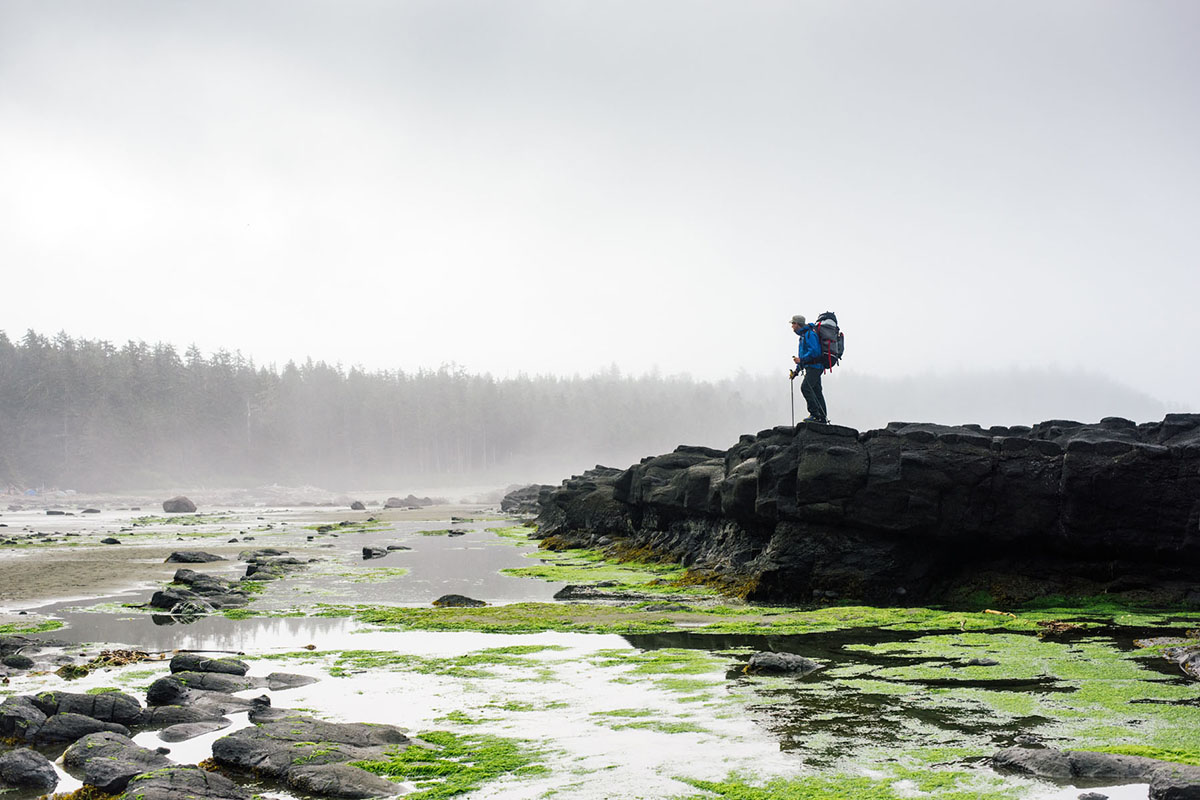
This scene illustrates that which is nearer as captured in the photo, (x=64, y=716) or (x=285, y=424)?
(x=64, y=716)

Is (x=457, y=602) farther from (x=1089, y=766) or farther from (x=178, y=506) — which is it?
(x=178, y=506)

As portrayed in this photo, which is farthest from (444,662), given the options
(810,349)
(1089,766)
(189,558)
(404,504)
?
(404,504)

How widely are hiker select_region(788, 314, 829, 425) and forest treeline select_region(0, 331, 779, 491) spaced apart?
4182 inches

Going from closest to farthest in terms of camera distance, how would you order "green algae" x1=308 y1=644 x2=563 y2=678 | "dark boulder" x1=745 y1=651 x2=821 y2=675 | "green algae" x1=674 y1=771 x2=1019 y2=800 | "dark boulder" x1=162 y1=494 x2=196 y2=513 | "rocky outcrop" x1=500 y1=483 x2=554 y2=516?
"green algae" x1=674 y1=771 x2=1019 y2=800, "dark boulder" x1=745 y1=651 x2=821 y2=675, "green algae" x1=308 y1=644 x2=563 y2=678, "rocky outcrop" x1=500 y1=483 x2=554 y2=516, "dark boulder" x1=162 y1=494 x2=196 y2=513

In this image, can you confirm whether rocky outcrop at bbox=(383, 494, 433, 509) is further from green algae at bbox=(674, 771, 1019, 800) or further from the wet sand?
green algae at bbox=(674, 771, 1019, 800)

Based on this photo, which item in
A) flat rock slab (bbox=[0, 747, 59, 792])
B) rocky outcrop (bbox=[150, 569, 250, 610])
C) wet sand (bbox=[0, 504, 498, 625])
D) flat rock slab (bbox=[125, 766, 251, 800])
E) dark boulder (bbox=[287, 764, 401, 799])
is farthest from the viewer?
wet sand (bbox=[0, 504, 498, 625])

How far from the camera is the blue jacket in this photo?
20.0 metres

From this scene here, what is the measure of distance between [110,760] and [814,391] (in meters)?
15.9

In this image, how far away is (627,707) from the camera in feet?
31.6

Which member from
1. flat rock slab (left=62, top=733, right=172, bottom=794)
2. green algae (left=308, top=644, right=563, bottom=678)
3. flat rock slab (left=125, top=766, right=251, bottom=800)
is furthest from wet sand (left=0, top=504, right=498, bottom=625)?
flat rock slab (left=125, top=766, right=251, bottom=800)

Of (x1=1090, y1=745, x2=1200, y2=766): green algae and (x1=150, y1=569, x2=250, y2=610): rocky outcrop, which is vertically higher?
(x1=1090, y1=745, x2=1200, y2=766): green algae

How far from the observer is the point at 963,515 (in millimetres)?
17375

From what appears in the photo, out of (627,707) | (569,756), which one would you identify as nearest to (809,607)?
(627,707)

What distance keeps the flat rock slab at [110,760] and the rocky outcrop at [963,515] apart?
13.1 metres
